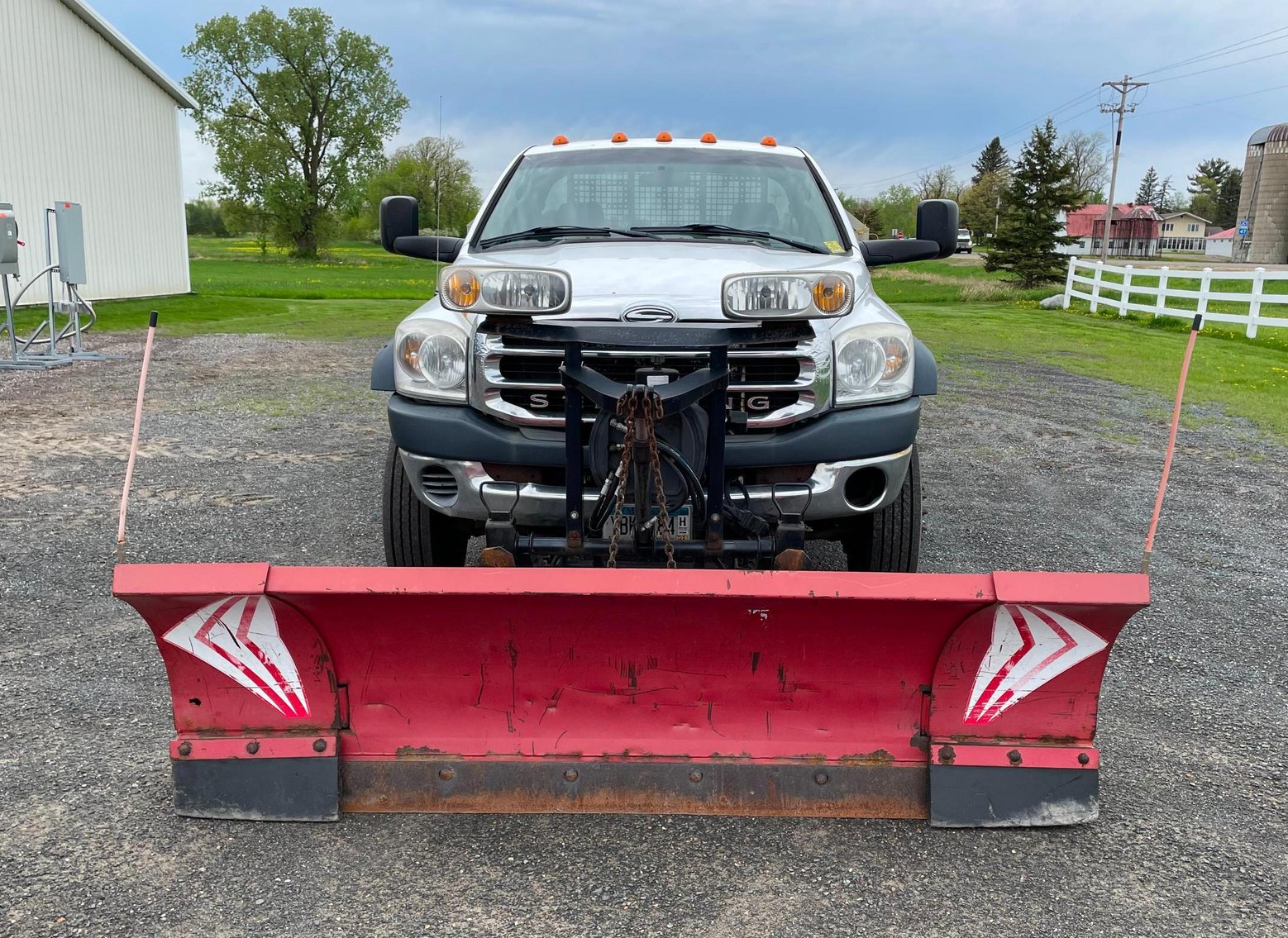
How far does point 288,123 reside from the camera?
5972 cm

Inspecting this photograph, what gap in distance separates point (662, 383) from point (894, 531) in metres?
1.09

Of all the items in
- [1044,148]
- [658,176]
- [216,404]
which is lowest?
[216,404]

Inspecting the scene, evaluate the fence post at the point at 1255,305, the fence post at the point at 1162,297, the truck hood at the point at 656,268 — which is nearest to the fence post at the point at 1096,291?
the fence post at the point at 1162,297

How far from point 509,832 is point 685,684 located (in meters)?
0.60

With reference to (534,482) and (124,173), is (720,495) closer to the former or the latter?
(534,482)

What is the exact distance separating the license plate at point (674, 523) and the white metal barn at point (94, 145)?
751 inches

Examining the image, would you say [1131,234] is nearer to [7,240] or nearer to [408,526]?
[7,240]

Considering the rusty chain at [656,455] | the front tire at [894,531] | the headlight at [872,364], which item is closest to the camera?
the rusty chain at [656,455]

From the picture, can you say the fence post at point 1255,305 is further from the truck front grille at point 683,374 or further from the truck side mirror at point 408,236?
the truck front grille at point 683,374

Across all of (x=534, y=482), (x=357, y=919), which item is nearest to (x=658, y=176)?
(x=534, y=482)

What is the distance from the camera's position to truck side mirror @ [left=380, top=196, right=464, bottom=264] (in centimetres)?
492

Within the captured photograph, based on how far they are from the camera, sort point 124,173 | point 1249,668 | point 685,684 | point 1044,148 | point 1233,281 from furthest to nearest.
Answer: point 1233,281, point 1044,148, point 124,173, point 1249,668, point 685,684

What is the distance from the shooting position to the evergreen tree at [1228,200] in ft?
419

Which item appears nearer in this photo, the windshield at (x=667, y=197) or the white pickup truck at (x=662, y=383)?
the white pickup truck at (x=662, y=383)
